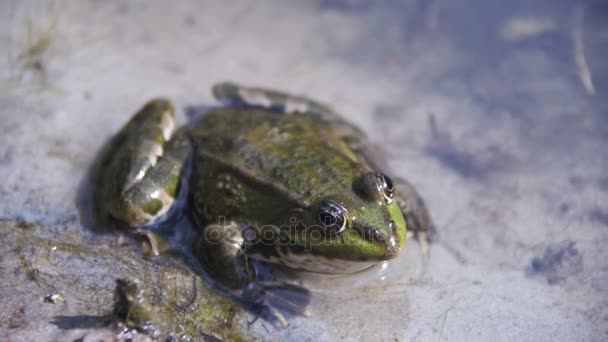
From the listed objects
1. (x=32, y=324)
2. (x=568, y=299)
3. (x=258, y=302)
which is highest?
(x=32, y=324)

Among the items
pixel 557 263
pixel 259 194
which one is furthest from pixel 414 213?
pixel 259 194

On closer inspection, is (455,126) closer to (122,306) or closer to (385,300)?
(385,300)

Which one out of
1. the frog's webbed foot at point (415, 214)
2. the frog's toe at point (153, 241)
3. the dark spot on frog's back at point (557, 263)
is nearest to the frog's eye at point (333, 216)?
the frog's webbed foot at point (415, 214)

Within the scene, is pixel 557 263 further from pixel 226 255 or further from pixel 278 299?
pixel 226 255

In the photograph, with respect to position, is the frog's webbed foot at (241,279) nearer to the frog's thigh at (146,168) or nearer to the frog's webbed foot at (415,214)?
the frog's thigh at (146,168)

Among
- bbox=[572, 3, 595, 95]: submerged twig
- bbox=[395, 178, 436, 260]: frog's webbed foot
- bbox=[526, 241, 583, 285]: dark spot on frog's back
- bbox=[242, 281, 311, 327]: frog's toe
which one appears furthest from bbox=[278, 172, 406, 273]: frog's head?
bbox=[572, 3, 595, 95]: submerged twig

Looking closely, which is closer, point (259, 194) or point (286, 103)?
point (259, 194)

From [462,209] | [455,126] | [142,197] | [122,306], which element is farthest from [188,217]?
[455,126]
